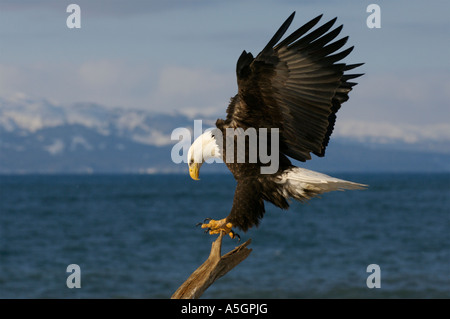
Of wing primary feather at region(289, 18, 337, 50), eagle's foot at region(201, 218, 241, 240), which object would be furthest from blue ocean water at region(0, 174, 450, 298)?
wing primary feather at region(289, 18, 337, 50)

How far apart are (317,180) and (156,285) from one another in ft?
54.9

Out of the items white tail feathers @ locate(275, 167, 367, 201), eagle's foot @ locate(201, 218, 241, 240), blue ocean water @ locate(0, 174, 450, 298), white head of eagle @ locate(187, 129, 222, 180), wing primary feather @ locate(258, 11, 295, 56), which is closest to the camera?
wing primary feather @ locate(258, 11, 295, 56)

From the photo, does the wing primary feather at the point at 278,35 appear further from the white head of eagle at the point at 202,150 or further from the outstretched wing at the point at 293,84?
the white head of eagle at the point at 202,150

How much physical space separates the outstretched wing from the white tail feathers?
202 millimetres

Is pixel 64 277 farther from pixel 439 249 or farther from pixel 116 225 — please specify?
pixel 116 225

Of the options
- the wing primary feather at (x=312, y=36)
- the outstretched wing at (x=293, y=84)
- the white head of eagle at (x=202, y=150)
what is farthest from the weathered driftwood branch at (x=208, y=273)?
the wing primary feather at (x=312, y=36)

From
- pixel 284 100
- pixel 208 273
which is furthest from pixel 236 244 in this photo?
pixel 284 100

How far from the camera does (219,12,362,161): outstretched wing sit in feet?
18.7

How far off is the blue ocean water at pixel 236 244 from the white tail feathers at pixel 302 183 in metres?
7.05

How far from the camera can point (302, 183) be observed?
6.16m

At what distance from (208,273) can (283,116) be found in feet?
4.92

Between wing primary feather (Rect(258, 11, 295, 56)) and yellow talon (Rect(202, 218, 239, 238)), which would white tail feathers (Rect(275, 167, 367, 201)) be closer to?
yellow talon (Rect(202, 218, 239, 238))

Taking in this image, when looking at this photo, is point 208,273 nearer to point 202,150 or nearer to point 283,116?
point 202,150

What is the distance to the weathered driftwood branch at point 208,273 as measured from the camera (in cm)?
586
